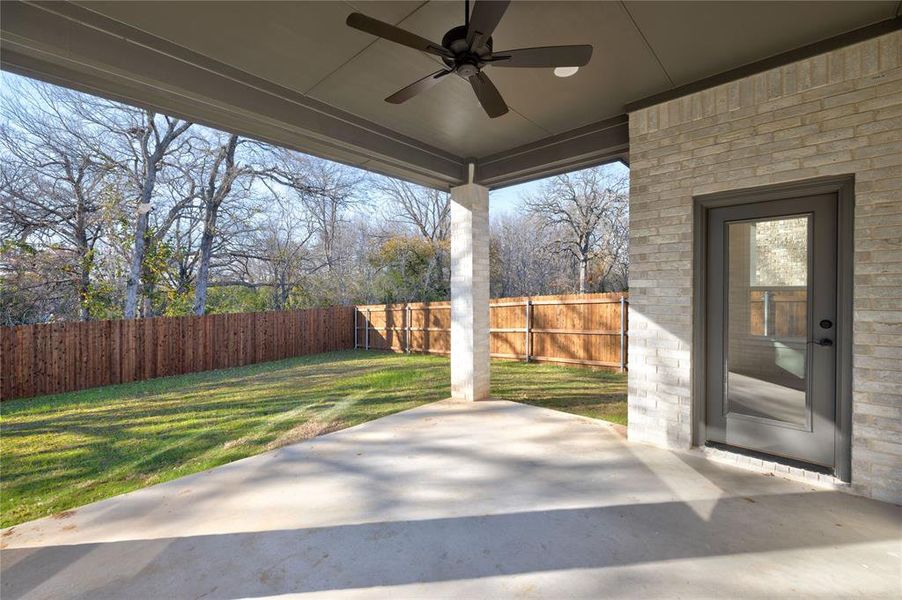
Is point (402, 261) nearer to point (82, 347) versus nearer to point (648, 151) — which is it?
point (82, 347)

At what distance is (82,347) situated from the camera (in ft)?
22.4

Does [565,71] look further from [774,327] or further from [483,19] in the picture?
[774,327]

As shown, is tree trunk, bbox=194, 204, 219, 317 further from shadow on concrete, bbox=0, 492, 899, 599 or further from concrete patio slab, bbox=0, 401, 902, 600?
shadow on concrete, bbox=0, 492, 899, 599

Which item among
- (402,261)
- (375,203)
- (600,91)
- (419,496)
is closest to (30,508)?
(419,496)

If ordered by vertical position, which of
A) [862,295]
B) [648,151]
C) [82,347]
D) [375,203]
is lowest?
[82,347]

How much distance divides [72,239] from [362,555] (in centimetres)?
1076

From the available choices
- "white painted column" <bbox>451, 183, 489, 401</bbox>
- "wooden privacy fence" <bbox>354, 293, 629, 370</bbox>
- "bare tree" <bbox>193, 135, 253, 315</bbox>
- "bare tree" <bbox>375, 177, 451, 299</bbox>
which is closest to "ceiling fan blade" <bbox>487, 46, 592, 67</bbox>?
"white painted column" <bbox>451, 183, 489, 401</bbox>

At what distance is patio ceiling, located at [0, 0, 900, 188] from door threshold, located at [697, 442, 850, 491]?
113 inches

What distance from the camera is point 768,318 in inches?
117

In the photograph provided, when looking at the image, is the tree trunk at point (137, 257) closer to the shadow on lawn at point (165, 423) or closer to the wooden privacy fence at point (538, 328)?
the shadow on lawn at point (165, 423)

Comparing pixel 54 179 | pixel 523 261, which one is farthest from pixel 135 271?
pixel 523 261

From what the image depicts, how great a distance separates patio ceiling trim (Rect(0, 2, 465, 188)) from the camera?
7.13ft

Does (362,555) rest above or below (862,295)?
below

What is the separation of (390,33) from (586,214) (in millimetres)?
13848
